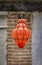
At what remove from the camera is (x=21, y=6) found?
300 cm

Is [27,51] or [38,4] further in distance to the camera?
[27,51]

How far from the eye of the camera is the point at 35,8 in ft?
9.95

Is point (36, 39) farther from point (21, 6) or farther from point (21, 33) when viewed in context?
point (21, 6)

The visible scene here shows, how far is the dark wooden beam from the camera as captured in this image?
2963 mm

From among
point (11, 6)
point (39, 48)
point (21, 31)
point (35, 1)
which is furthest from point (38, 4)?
point (39, 48)

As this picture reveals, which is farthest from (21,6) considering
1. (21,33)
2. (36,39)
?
(36,39)

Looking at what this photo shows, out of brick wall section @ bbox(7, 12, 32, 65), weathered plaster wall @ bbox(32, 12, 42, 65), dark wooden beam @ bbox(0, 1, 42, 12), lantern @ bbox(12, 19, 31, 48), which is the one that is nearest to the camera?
dark wooden beam @ bbox(0, 1, 42, 12)

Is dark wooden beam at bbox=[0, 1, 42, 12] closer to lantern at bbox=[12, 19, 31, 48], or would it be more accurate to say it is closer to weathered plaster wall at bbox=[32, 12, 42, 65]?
lantern at bbox=[12, 19, 31, 48]

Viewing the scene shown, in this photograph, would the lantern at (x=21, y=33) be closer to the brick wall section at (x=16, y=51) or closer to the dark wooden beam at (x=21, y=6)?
the dark wooden beam at (x=21, y=6)

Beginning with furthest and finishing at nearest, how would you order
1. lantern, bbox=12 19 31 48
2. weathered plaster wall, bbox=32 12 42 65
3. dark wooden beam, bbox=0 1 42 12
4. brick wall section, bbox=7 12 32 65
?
brick wall section, bbox=7 12 32 65, weathered plaster wall, bbox=32 12 42 65, lantern, bbox=12 19 31 48, dark wooden beam, bbox=0 1 42 12

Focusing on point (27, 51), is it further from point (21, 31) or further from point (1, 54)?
point (21, 31)

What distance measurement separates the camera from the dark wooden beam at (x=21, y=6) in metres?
2.96

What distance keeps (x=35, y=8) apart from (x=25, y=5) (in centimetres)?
12

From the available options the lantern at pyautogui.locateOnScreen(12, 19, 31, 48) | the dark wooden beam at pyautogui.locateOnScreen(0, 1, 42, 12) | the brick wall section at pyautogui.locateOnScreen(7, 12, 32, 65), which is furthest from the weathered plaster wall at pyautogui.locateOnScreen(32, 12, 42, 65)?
the dark wooden beam at pyautogui.locateOnScreen(0, 1, 42, 12)
